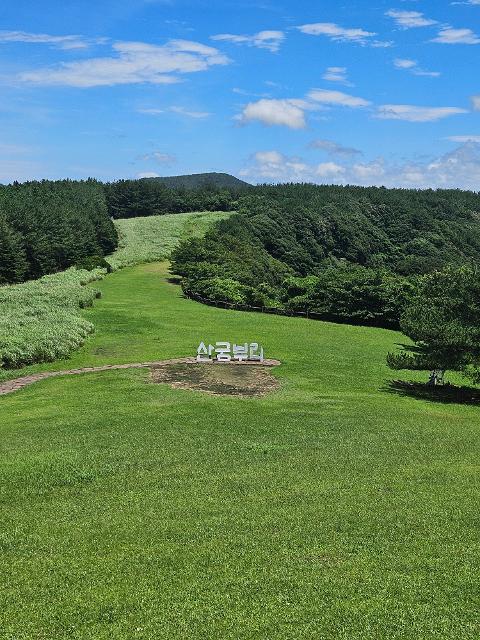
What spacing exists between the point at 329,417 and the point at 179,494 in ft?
34.2

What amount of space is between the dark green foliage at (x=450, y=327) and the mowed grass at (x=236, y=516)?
287cm

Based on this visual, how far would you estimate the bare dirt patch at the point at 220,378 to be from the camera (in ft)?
97.7

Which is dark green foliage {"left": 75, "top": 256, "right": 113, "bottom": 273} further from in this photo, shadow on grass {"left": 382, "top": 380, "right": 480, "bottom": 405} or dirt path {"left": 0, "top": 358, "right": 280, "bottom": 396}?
shadow on grass {"left": 382, "top": 380, "right": 480, "bottom": 405}

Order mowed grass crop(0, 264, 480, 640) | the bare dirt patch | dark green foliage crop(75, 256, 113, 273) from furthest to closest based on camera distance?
dark green foliage crop(75, 256, 113, 273) → the bare dirt patch → mowed grass crop(0, 264, 480, 640)

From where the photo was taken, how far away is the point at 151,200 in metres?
155

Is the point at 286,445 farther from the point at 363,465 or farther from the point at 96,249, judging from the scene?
the point at 96,249

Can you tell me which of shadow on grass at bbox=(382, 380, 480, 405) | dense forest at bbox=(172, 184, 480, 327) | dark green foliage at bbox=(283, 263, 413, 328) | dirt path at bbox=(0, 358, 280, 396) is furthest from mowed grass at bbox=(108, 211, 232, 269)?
shadow on grass at bbox=(382, 380, 480, 405)

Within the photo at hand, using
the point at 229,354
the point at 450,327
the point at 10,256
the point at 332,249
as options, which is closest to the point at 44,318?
the point at 229,354

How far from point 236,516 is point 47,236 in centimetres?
7680

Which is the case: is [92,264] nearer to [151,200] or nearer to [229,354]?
[229,354]

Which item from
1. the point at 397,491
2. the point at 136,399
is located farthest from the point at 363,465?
the point at 136,399

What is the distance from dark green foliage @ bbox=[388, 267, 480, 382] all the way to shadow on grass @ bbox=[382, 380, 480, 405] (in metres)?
1.33

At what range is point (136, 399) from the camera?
2741cm

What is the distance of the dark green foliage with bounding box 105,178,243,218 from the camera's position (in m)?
154
